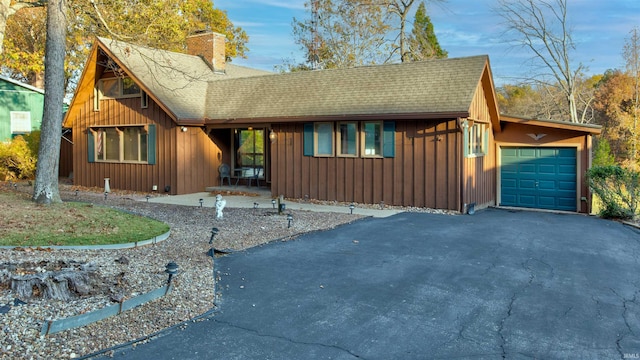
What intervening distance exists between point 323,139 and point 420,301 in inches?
362

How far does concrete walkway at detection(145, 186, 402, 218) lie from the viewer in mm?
12305

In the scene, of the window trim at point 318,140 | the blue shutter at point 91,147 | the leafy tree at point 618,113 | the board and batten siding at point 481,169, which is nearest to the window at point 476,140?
the board and batten siding at point 481,169

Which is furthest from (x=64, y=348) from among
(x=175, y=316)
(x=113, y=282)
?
(x=113, y=282)

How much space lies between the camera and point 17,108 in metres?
21.9

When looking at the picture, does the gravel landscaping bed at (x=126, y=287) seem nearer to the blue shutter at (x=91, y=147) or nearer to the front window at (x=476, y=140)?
the front window at (x=476, y=140)

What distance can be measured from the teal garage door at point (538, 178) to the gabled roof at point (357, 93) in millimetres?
3569

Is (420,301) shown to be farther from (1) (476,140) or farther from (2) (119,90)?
(2) (119,90)

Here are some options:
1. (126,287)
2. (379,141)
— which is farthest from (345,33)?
(126,287)

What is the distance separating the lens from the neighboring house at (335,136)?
12.6m

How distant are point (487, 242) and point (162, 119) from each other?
11.2 metres

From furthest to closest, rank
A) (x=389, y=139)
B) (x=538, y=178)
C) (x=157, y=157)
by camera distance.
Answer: (x=157, y=157) → (x=538, y=178) → (x=389, y=139)

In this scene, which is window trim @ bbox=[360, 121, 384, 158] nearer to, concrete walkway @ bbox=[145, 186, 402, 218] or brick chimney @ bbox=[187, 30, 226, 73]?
concrete walkway @ bbox=[145, 186, 402, 218]

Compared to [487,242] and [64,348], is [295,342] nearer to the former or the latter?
[64,348]

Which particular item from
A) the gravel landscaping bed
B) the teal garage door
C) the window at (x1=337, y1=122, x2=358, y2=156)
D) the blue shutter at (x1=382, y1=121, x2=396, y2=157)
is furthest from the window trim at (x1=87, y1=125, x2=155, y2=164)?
the teal garage door
